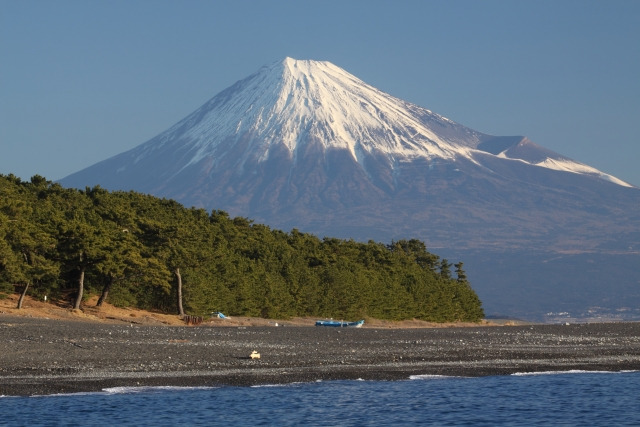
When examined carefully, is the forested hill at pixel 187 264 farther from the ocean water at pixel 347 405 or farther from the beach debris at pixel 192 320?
the ocean water at pixel 347 405

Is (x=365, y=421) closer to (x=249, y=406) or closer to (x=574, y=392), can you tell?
(x=249, y=406)

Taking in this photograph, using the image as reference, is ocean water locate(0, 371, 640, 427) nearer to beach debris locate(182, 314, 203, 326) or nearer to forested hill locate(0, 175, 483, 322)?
forested hill locate(0, 175, 483, 322)

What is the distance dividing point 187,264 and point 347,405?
40.1 metres

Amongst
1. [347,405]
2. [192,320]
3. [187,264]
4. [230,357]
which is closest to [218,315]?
[187,264]

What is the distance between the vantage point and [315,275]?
273 feet

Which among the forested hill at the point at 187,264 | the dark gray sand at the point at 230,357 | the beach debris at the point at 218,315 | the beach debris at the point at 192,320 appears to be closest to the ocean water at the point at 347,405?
the dark gray sand at the point at 230,357

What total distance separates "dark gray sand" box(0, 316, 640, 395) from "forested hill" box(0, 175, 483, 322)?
8.79 m

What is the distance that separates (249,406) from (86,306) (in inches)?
1338

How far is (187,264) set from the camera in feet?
218

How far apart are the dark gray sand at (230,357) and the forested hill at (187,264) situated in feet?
28.9

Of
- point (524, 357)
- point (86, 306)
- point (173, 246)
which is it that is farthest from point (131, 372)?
point (173, 246)

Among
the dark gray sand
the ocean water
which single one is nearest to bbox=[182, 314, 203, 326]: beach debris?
the dark gray sand

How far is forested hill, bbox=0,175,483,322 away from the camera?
57.1 meters

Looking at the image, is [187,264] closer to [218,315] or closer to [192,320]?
[218,315]
